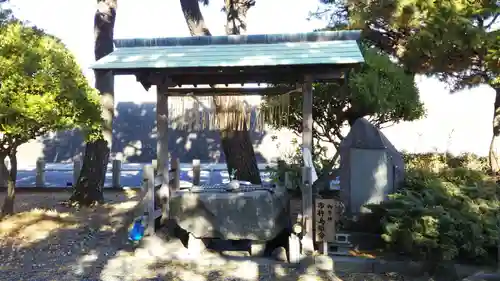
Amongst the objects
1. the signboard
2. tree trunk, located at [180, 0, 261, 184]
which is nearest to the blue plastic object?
the signboard

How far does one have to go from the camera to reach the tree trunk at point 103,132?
9148 millimetres

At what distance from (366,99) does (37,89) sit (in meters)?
6.42

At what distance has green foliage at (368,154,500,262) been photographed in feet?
15.8

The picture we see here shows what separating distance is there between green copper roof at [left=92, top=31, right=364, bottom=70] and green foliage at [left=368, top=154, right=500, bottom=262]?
2.06 meters

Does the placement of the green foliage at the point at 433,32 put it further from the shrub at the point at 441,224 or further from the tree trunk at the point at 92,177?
the tree trunk at the point at 92,177

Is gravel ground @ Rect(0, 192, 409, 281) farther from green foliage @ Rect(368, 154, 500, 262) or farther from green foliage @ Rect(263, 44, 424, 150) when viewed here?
green foliage @ Rect(263, 44, 424, 150)

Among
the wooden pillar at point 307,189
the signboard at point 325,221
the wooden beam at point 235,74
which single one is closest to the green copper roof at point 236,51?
the wooden beam at point 235,74

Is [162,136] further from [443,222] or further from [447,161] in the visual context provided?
[447,161]

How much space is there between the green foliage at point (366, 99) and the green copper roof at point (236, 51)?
177 cm

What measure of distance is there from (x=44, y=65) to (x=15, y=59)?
15.3 inches

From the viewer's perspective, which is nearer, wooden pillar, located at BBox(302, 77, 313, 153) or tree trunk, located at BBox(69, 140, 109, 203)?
wooden pillar, located at BBox(302, 77, 313, 153)

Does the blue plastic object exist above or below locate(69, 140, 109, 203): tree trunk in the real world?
below

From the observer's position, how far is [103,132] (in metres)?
9.45

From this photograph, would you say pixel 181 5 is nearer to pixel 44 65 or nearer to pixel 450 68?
pixel 44 65
